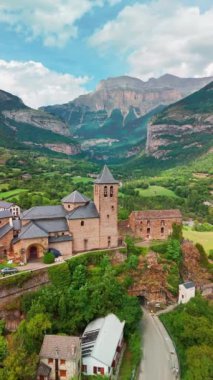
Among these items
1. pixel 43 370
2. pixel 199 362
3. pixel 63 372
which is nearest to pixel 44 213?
pixel 43 370

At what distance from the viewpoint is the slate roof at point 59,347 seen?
3606 centimetres

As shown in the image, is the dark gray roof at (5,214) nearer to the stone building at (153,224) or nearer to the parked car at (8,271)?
the parked car at (8,271)

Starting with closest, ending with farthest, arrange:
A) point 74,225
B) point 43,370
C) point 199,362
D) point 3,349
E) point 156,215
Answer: point 43,370, point 3,349, point 199,362, point 74,225, point 156,215

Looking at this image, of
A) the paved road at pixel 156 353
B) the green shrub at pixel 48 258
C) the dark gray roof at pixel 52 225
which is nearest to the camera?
the paved road at pixel 156 353

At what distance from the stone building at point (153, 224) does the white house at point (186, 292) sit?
423 inches

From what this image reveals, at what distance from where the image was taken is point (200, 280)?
6034cm

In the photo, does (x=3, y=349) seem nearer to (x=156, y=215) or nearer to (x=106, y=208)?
(x=106, y=208)

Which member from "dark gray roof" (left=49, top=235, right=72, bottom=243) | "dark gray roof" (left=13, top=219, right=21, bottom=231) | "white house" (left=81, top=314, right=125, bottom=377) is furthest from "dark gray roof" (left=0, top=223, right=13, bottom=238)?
"white house" (left=81, top=314, right=125, bottom=377)

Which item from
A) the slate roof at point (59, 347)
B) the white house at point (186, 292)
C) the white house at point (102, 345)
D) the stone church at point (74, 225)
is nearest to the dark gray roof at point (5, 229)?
the stone church at point (74, 225)

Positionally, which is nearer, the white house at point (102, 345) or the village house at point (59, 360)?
the village house at point (59, 360)

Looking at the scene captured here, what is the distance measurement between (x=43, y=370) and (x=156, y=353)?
14.7 m

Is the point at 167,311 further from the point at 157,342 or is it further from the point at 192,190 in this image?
the point at 192,190

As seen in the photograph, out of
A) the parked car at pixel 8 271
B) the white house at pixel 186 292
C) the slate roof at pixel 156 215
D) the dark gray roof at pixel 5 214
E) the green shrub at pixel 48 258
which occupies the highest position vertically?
the dark gray roof at pixel 5 214

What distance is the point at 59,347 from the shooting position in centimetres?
3669
